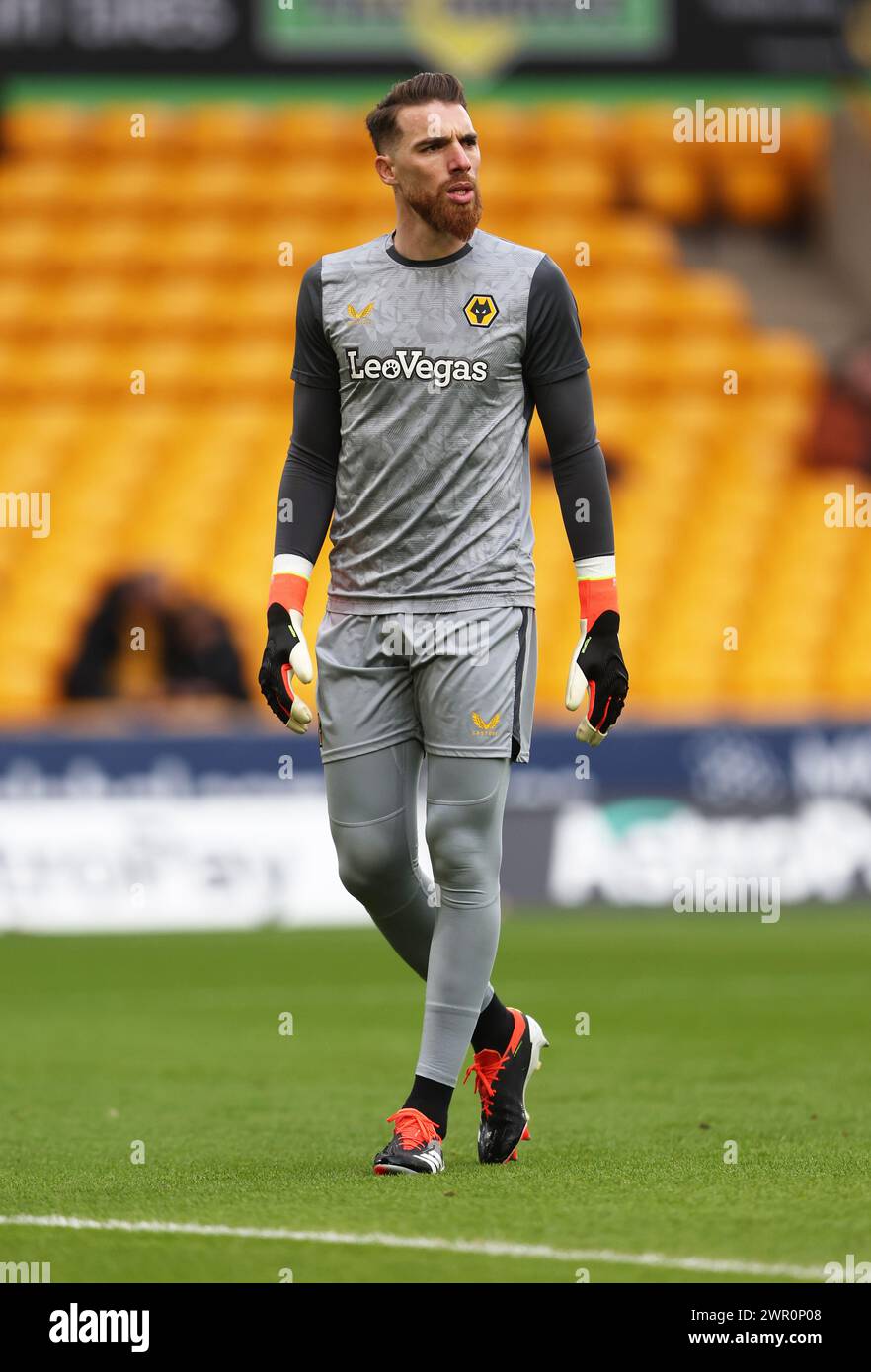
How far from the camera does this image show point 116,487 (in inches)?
667

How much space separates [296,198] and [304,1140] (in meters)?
14.9

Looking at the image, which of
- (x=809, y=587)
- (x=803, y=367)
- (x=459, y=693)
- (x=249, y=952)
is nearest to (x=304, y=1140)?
(x=459, y=693)

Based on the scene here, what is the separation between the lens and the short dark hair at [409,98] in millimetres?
4961

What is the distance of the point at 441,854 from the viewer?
4922mm

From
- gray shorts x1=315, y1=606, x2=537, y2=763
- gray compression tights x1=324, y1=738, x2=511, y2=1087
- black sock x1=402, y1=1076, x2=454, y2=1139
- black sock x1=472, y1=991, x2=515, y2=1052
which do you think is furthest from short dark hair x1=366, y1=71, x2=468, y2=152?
black sock x1=402, y1=1076, x2=454, y2=1139

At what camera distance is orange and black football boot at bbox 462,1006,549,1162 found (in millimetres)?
5008

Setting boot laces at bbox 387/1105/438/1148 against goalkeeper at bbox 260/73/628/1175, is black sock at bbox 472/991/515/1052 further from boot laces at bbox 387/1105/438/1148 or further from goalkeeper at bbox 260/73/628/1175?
boot laces at bbox 387/1105/438/1148

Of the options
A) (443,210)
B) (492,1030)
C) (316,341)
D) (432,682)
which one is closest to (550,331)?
(443,210)

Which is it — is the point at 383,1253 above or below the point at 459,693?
below

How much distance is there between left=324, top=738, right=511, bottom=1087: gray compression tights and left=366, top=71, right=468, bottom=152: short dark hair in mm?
1301

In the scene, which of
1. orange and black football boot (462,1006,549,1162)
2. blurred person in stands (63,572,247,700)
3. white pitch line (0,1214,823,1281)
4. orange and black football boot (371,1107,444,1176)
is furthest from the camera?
blurred person in stands (63,572,247,700)

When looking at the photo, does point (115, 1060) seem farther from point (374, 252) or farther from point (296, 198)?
point (296, 198)

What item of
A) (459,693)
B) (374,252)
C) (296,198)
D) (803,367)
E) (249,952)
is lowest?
(249,952)

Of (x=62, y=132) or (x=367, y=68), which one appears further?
(x=62, y=132)
